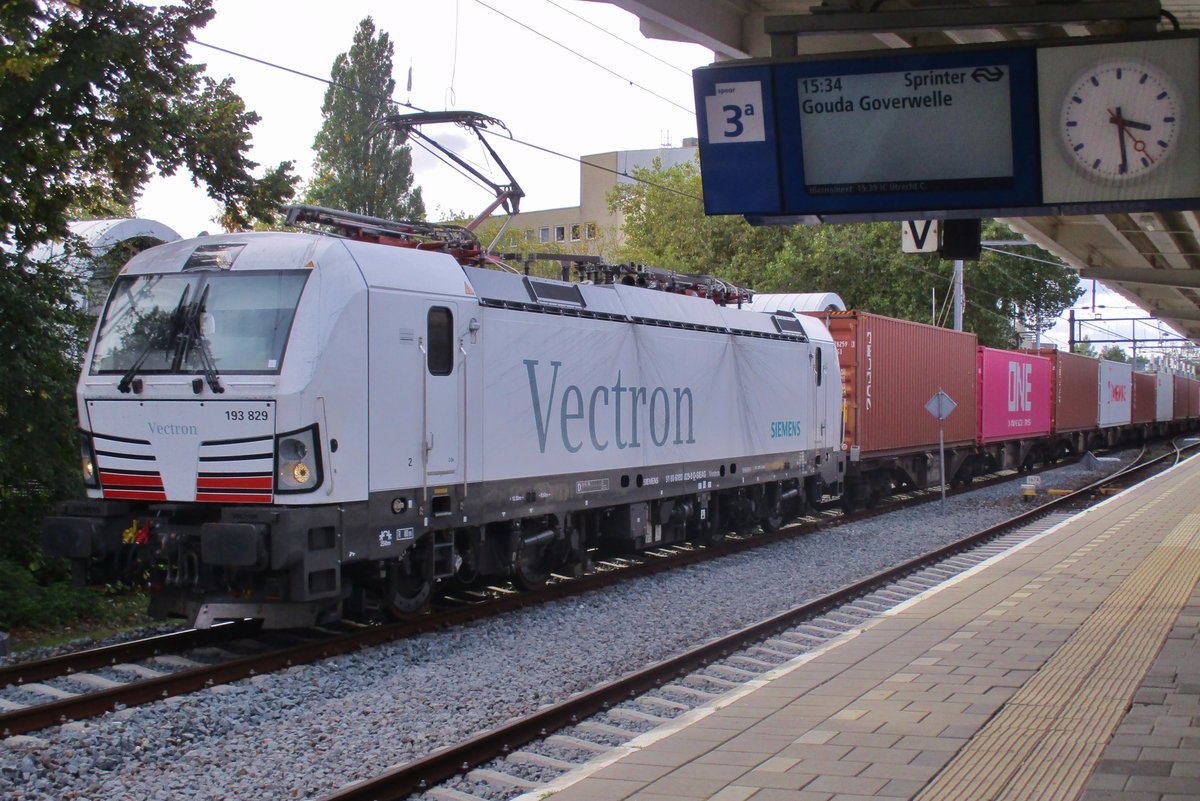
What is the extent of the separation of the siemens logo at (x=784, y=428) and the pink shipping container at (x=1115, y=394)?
2770 centimetres

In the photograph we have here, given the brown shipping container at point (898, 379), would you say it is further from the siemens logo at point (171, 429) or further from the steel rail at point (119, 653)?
the siemens logo at point (171, 429)

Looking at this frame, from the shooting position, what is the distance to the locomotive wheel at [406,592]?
10445mm

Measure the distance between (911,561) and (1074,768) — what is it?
9.59 metres

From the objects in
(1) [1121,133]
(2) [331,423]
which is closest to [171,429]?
(2) [331,423]

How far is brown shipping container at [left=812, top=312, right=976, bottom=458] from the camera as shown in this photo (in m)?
21.2

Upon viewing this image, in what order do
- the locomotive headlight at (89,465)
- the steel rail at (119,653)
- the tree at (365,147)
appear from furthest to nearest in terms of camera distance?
the tree at (365,147)
the locomotive headlight at (89,465)
the steel rail at (119,653)

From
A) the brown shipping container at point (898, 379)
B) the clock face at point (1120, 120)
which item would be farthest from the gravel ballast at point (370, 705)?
the brown shipping container at point (898, 379)

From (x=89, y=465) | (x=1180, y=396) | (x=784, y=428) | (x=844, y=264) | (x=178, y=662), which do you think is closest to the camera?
(x=178, y=662)

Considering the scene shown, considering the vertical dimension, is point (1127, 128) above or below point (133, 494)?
above

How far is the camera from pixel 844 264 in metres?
46.9

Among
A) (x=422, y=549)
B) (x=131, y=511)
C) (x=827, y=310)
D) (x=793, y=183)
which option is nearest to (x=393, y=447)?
(x=422, y=549)

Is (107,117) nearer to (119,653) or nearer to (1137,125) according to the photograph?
(119,653)

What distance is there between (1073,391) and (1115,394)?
8.54 m

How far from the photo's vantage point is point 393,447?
388 inches
